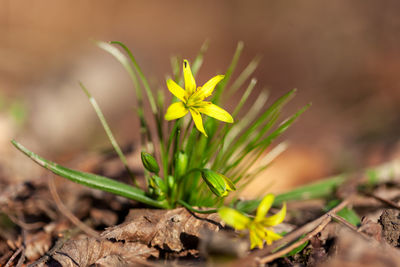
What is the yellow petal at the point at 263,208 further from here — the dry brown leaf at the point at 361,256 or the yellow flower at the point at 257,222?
the dry brown leaf at the point at 361,256

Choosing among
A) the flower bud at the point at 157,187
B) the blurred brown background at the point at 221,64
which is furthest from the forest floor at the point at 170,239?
the blurred brown background at the point at 221,64

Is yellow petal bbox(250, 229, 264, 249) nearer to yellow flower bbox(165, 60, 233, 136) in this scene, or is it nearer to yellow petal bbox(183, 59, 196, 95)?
yellow flower bbox(165, 60, 233, 136)

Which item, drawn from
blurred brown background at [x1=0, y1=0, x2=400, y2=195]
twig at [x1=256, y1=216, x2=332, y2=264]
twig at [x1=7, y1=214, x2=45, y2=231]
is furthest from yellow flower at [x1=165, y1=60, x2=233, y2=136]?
blurred brown background at [x1=0, y1=0, x2=400, y2=195]

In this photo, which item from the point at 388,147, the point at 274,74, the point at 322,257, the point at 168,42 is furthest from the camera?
the point at 168,42

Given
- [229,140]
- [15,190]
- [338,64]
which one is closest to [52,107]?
[15,190]

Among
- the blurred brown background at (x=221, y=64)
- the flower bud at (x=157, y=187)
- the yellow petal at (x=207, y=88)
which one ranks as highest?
the blurred brown background at (x=221, y=64)

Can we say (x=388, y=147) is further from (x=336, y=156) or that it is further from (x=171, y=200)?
(x=171, y=200)

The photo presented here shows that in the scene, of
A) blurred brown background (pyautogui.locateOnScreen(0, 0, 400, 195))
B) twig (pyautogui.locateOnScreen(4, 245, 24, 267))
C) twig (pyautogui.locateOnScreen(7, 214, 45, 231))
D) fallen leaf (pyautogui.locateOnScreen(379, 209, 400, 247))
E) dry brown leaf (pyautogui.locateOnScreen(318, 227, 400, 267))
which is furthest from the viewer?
blurred brown background (pyautogui.locateOnScreen(0, 0, 400, 195))
